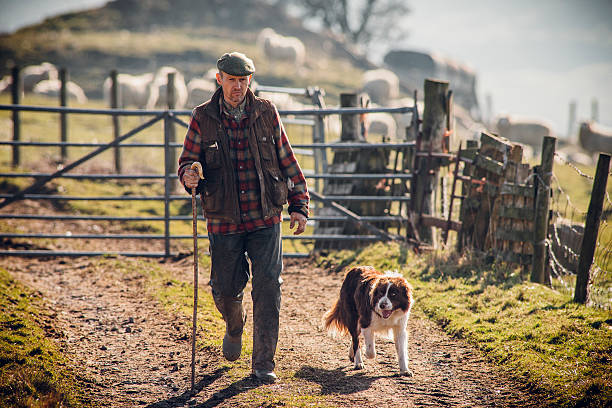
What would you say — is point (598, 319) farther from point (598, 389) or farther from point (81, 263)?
point (81, 263)

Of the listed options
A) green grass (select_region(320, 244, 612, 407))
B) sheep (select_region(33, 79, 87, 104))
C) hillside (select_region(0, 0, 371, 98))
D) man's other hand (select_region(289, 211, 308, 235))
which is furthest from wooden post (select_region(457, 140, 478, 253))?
hillside (select_region(0, 0, 371, 98))

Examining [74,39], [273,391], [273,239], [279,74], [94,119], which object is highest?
[74,39]

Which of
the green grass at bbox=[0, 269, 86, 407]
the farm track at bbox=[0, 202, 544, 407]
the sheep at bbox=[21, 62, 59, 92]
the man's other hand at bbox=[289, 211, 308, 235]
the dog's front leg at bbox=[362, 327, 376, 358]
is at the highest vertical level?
the sheep at bbox=[21, 62, 59, 92]

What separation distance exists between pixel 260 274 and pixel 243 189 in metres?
0.67

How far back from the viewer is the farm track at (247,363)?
4.54 metres

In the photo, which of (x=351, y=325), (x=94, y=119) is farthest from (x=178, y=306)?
(x=94, y=119)

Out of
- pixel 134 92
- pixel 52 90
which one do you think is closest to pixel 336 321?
pixel 134 92

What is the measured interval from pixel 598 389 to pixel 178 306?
427cm

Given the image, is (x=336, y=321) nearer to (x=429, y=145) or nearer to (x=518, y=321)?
(x=518, y=321)

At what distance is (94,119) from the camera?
23047mm

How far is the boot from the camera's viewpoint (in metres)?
4.96

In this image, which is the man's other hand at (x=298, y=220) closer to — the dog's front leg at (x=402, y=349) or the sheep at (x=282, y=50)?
the dog's front leg at (x=402, y=349)

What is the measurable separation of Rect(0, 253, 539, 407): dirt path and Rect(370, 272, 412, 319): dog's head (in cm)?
57

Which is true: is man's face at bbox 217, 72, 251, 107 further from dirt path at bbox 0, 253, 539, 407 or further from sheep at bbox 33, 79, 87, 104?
sheep at bbox 33, 79, 87, 104
